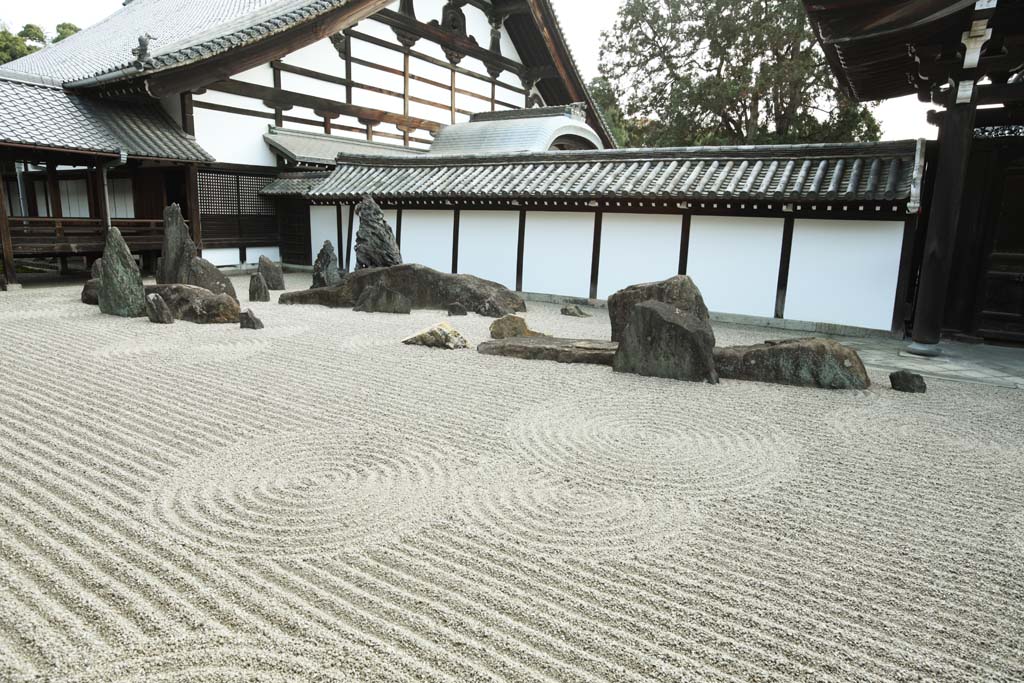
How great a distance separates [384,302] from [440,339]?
301 cm

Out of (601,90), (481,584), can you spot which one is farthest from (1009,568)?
(601,90)

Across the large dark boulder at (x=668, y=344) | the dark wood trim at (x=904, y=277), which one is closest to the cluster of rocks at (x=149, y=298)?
the large dark boulder at (x=668, y=344)

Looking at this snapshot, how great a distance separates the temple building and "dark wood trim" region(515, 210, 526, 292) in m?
0.04

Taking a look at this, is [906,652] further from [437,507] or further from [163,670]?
[163,670]

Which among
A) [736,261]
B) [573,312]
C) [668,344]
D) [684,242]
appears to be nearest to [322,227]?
[573,312]

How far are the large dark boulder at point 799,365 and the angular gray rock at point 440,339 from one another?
129 inches

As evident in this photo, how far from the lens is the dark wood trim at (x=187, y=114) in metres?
15.2

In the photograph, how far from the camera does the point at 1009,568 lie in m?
3.09

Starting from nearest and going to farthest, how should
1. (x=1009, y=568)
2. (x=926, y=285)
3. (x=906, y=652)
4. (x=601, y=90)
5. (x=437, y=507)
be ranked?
(x=906, y=652) < (x=1009, y=568) < (x=437, y=507) < (x=926, y=285) < (x=601, y=90)

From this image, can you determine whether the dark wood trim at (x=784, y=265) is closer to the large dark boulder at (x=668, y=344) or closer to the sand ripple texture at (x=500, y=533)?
the large dark boulder at (x=668, y=344)

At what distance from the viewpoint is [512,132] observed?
18938 millimetres

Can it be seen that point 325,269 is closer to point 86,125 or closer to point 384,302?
point 384,302

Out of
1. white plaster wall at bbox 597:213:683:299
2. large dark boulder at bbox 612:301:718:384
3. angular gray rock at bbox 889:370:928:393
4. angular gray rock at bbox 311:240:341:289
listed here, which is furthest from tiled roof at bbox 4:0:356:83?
angular gray rock at bbox 889:370:928:393

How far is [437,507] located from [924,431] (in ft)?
13.8
